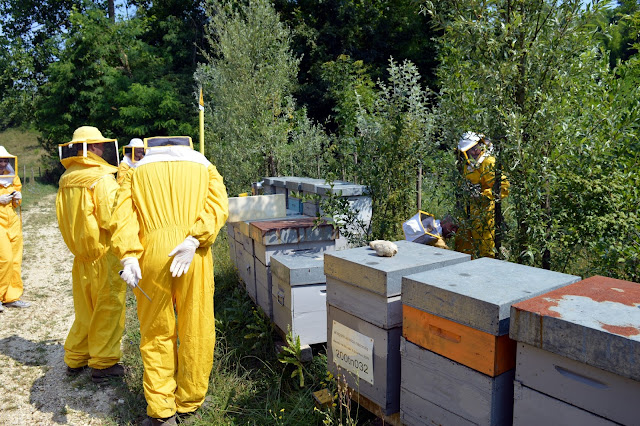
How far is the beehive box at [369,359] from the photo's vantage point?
2.49 m

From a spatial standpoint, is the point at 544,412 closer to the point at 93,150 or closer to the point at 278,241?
the point at 278,241

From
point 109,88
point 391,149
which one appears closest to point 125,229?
point 391,149

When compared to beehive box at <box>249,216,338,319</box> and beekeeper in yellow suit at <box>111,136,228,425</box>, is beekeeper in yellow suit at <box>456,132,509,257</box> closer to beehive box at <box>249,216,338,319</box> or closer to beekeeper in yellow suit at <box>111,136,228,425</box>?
beehive box at <box>249,216,338,319</box>

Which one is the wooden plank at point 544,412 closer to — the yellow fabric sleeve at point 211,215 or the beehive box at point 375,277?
the beehive box at point 375,277

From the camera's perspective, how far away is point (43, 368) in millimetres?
4391

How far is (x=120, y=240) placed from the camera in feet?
10.1

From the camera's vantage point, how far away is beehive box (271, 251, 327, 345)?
3.44 metres

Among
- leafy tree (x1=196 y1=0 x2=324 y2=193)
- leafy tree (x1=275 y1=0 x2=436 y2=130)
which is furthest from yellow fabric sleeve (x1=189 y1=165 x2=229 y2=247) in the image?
leafy tree (x1=275 y1=0 x2=436 y2=130)

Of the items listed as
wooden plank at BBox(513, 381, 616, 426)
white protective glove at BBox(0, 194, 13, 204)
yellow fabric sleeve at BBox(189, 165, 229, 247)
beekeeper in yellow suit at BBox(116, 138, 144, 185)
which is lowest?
wooden plank at BBox(513, 381, 616, 426)

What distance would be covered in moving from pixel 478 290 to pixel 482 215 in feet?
5.03

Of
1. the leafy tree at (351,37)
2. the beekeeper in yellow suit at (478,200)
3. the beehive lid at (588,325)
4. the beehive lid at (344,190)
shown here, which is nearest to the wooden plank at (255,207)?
the beehive lid at (344,190)

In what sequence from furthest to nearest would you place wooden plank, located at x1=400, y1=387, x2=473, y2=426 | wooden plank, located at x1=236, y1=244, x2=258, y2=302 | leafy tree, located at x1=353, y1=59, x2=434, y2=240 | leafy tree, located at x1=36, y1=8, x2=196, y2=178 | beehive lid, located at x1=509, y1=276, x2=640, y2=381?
leafy tree, located at x1=36, y1=8, x2=196, y2=178
wooden plank, located at x1=236, y1=244, x2=258, y2=302
leafy tree, located at x1=353, y1=59, x2=434, y2=240
wooden plank, located at x1=400, y1=387, x2=473, y2=426
beehive lid, located at x1=509, y1=276, x2=640, y2=381

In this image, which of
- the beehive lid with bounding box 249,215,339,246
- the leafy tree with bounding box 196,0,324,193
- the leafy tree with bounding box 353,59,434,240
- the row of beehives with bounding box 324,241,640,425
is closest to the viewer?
the row of beehives with bounding box 324,241,640,425

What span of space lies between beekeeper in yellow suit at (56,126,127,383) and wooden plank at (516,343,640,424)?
3.28 m
